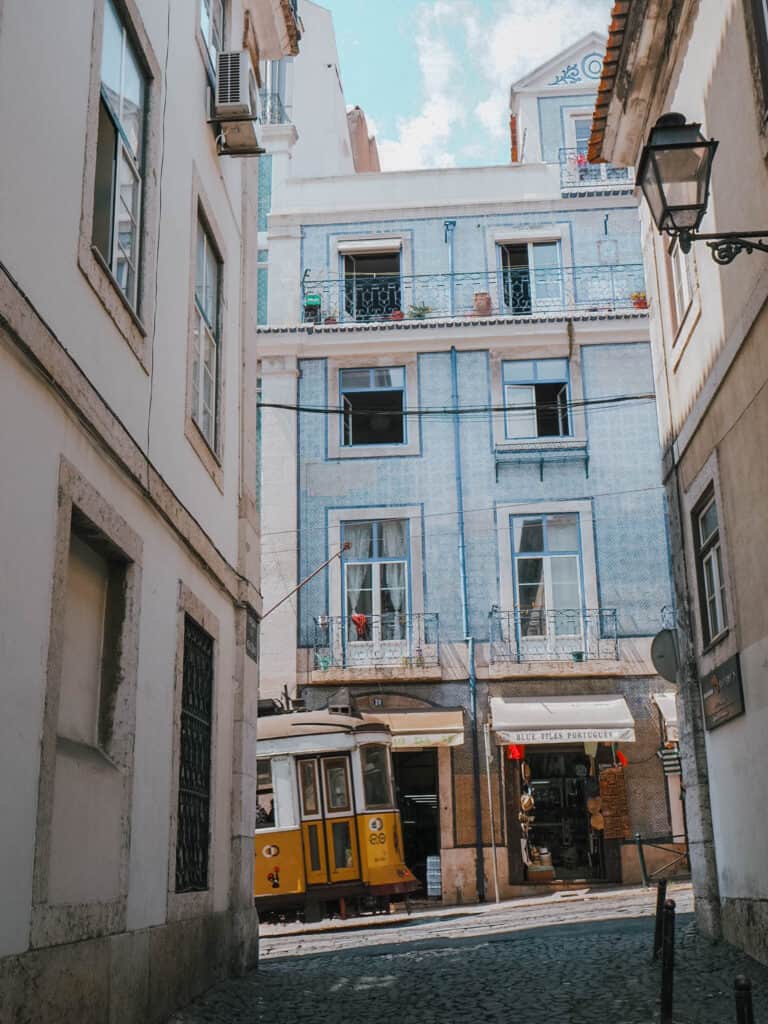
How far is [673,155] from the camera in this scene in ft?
Answer: 23.0

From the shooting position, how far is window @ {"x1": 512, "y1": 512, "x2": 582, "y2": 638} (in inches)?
834

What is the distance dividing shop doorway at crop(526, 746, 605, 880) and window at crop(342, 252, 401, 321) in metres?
8.84

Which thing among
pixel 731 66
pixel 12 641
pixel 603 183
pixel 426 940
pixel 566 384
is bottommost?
pixel 426 940

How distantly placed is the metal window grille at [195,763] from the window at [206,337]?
179 centimetres

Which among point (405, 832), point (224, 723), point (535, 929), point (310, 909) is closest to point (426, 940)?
point (535, 929)

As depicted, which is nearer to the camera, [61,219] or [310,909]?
[61,219]

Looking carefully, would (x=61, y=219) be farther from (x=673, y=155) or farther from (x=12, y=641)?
(x=673, y=155)

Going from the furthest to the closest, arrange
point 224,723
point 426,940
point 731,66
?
1. point 426,940
2. point 224,723
3. point 731,66

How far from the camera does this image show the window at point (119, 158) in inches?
290

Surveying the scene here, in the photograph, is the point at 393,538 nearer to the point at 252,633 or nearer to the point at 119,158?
the point at 252,633

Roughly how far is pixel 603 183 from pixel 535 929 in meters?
15.2

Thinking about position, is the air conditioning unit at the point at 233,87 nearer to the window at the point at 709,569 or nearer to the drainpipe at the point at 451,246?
the window at the point at 709,569

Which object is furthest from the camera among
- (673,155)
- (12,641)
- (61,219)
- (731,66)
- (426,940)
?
(426,940)

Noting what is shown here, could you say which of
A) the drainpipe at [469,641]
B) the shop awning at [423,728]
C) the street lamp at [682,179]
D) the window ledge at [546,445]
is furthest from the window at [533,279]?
the street lamp at [682,179]
